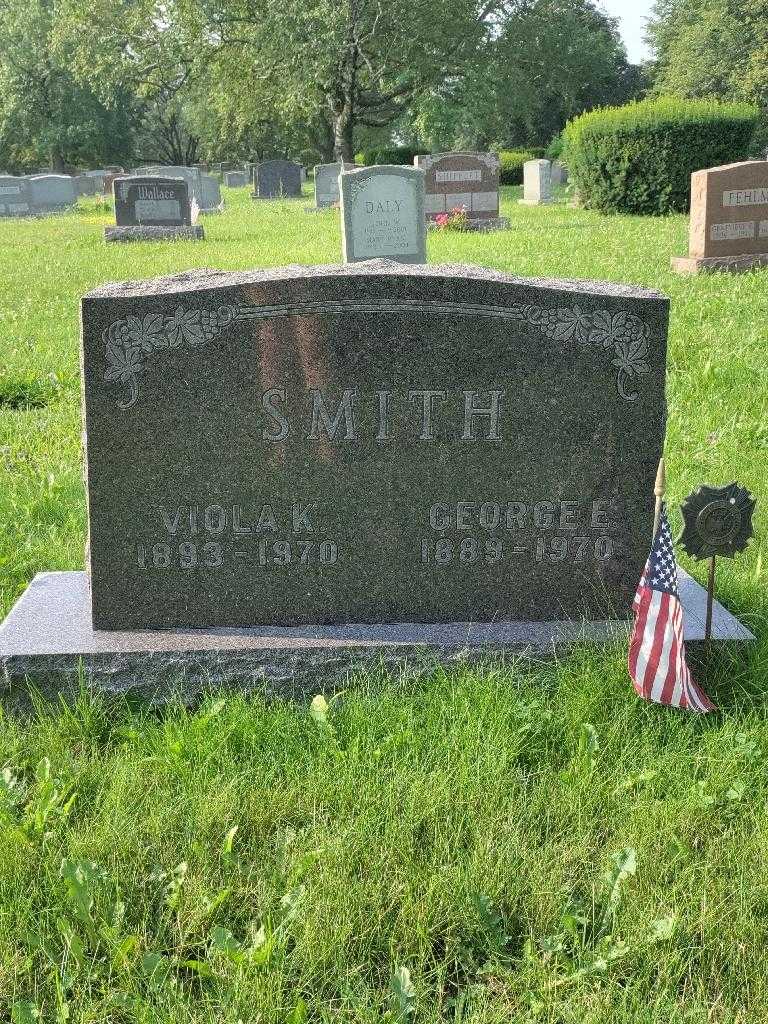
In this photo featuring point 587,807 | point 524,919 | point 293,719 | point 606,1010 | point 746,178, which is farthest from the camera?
point 746,178

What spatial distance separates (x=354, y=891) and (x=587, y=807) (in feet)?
2.16

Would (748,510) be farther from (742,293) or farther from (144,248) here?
(144,248)

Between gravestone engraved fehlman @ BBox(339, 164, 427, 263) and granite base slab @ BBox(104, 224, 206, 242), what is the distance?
7.13m

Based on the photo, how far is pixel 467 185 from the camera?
21.0 m

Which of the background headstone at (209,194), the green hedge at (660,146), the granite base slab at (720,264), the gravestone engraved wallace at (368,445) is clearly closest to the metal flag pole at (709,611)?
the gravestone engraved wallace at (368,445)

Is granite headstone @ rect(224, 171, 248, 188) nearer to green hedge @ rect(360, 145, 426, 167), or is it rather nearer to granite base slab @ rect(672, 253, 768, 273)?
green hedge @ rect(360, 145, 426, 167)

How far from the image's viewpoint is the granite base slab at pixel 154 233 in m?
19.5

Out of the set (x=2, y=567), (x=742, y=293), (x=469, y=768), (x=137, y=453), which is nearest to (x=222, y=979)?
(x=469, y=768)

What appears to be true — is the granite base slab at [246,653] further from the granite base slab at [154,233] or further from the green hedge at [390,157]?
the green hedge at [390,157]

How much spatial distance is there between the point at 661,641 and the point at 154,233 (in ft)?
60.1

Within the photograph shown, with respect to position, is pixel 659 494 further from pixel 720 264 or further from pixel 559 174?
pixel 559 174

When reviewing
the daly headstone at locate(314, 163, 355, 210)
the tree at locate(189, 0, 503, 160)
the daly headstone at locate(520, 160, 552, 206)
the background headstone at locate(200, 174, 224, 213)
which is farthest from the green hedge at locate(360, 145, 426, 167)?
the daly headstone at locate(520, 160, 552, 206)

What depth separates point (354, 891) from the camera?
93.2 inches

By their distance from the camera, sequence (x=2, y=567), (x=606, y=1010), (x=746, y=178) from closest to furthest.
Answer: (x=606, y=1010), (x=2, y=567), (x=746, y=178)
